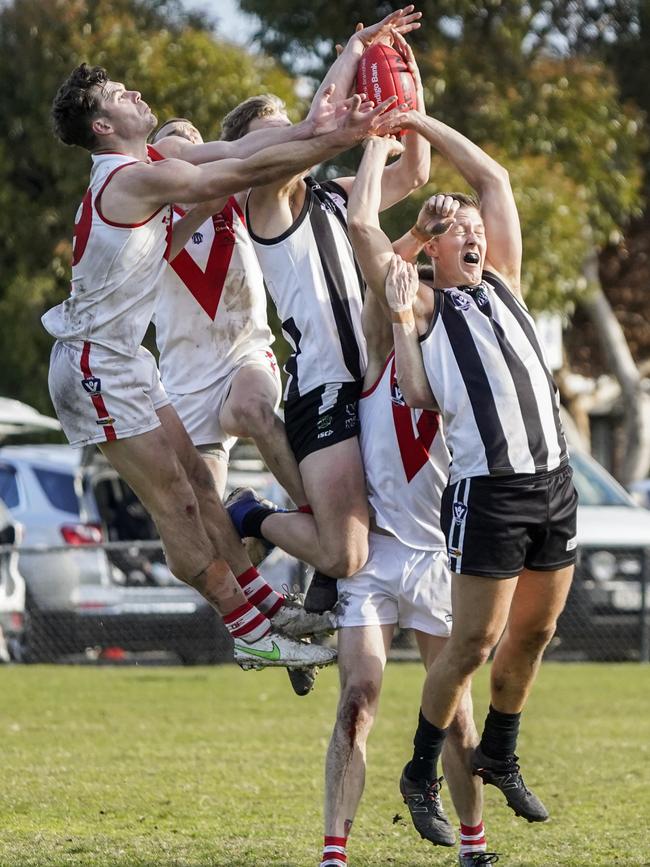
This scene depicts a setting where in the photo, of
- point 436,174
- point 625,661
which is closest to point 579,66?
point 436,174

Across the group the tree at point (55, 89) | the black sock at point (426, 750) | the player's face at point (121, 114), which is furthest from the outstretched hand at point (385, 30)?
the tree at point (55, 89)

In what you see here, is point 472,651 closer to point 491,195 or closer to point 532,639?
point 532,639

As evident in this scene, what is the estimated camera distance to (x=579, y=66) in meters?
23.1

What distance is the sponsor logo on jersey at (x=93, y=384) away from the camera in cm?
694

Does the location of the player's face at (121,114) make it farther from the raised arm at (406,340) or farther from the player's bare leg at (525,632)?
the player's bare leg at (525,632)

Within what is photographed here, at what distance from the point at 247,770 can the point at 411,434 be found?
409 cm

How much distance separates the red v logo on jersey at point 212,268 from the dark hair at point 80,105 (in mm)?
810

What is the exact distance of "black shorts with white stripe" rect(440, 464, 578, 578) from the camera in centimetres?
634

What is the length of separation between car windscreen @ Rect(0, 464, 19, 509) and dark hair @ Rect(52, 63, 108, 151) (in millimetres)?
10662

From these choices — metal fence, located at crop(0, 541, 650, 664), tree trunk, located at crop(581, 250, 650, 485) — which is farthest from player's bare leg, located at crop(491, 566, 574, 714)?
tree trunk, located at crop(581, 250, 650, 485)

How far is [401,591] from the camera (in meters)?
6.77

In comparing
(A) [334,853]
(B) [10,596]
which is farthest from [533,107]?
(A) [334,853]

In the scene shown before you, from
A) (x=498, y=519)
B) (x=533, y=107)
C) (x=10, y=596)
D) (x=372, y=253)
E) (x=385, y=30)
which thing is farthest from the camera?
(x=533, y=107)

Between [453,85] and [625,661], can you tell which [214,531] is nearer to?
[625,661]
